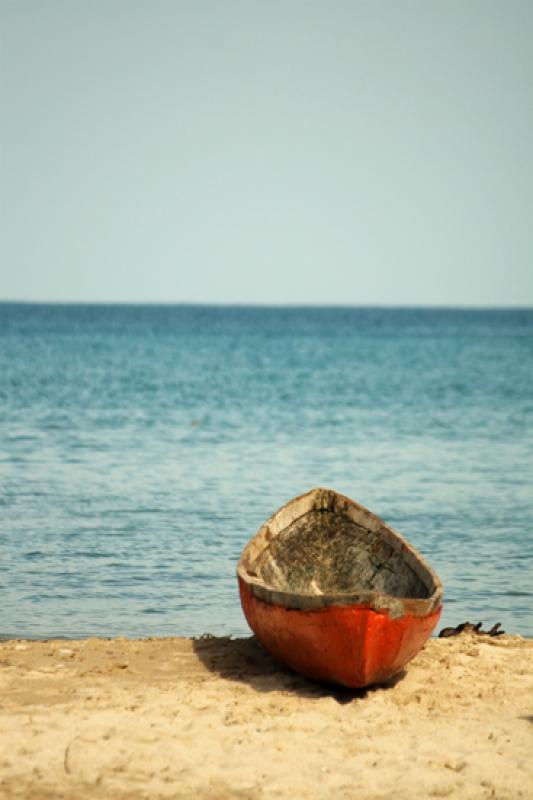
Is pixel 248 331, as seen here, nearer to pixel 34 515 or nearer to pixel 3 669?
pixel 34 515

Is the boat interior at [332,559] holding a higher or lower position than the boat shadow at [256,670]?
higher

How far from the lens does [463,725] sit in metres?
7.74

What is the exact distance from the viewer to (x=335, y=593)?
9.14 meters

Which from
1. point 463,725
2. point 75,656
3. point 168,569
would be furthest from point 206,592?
point 463,725

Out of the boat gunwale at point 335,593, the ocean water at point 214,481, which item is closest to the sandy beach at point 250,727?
the boat gunwale at point 335,593

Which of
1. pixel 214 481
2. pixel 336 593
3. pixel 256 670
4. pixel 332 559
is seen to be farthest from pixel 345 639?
pixel 214 481

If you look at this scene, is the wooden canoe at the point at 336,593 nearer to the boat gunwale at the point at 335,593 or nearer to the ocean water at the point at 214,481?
the boat gunwale at the point at 335,593

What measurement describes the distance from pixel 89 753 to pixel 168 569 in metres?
5.75

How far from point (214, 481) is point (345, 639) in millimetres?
10873

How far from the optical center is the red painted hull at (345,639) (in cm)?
787

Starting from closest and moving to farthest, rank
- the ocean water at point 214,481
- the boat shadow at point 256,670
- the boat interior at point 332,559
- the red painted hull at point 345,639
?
the red painted hull at point 345,639
the boat shadow at point 256,670
the boat interior at point 332,559
the ocean water at point 214,481

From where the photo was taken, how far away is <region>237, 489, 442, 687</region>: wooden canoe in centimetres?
792

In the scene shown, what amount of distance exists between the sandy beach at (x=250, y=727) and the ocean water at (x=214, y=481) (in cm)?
174

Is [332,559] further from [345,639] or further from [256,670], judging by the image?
[345,639]
